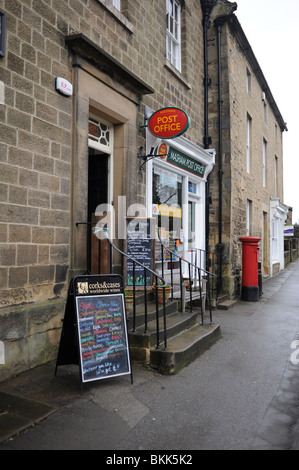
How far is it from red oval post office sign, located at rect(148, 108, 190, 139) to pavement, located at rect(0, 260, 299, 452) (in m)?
3.68

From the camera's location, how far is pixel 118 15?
6168mm

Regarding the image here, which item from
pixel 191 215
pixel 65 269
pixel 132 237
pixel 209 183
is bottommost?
pixel 65 269

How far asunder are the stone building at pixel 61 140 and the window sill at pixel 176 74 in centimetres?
30

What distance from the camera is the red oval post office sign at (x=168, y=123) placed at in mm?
6576

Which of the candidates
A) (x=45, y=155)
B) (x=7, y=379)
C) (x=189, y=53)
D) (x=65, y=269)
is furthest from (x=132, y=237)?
(x=189, y=53)

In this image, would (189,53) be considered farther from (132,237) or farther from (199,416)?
(199,416)

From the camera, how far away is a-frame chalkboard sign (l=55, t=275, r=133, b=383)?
12.4 feet

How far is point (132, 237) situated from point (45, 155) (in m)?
2.12

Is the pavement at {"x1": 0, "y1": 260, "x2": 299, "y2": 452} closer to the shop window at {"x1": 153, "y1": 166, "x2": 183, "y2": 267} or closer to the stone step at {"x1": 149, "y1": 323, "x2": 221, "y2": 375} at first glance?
the stone step at {"x1": 149, "y1": 323, "x2": 221, "y2": 375}

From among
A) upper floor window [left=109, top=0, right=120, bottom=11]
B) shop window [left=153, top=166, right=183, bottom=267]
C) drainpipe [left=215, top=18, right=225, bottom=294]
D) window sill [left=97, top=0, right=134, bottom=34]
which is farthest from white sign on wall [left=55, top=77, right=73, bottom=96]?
drainpipe [left=215, top=18, right=225, bottom=294]

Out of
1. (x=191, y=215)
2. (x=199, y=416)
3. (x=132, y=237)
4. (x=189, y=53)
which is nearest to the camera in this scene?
(x=199, y=416)

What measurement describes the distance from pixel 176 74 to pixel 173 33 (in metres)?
1.20

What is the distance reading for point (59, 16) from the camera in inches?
195

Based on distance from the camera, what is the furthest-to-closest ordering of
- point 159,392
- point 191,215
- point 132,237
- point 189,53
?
point 191,215
point 189,53
point 132,237
point 159,392
